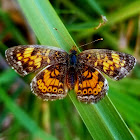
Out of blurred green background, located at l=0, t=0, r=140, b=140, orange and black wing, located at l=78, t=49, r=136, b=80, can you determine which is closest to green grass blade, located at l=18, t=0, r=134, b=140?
orange and black wing, located at l=78, t=49, r=136, b=80

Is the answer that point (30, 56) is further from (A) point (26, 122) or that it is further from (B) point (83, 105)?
(A) point (26, 122)

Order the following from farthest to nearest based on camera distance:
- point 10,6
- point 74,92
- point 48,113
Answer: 1. point 10,6
2. point 48,113
3. point 74,92

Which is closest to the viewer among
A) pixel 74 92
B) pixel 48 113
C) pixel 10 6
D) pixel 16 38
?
pixel 74 92

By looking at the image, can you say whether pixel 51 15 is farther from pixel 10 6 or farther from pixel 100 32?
pixel 10 6

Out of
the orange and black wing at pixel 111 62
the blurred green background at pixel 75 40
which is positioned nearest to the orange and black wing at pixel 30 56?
the orange and black wing at pixel 111 62

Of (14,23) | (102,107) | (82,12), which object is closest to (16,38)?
(14,23)

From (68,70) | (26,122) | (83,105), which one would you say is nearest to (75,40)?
(68,70)
